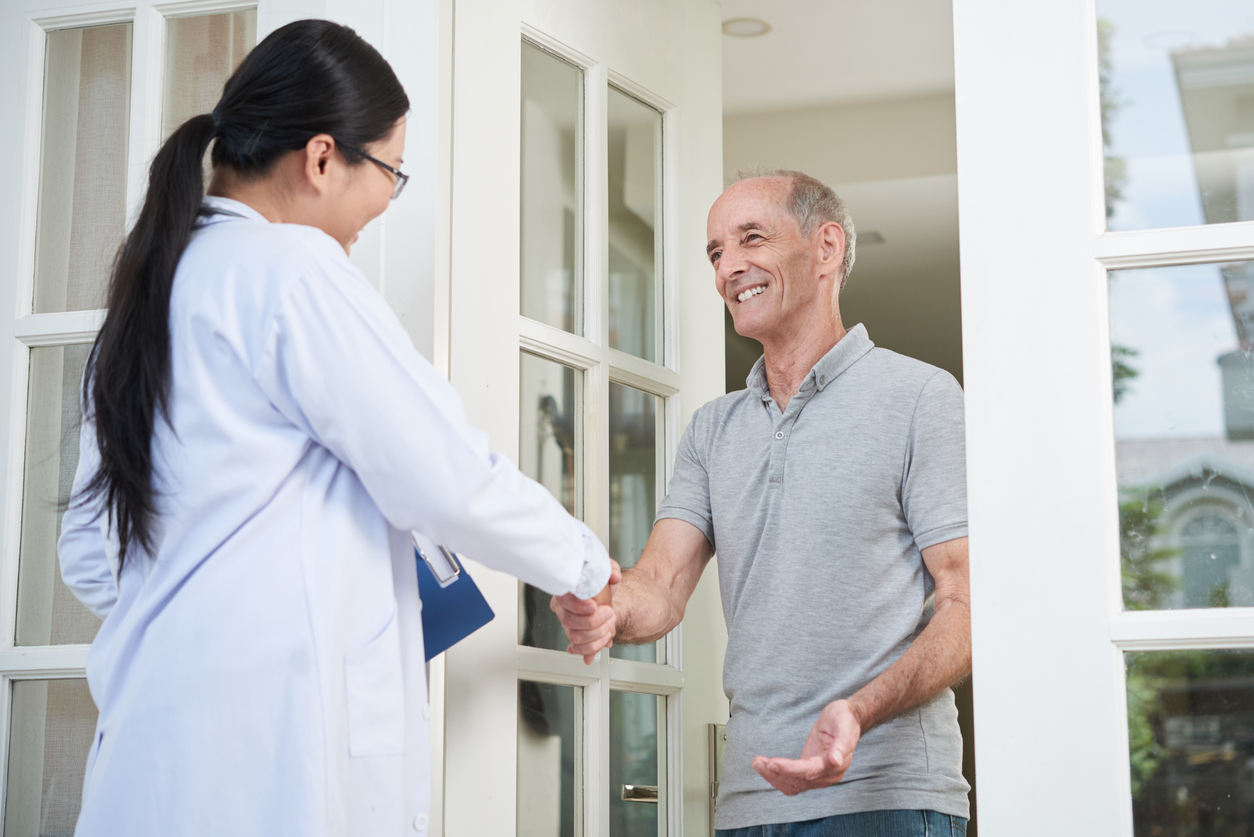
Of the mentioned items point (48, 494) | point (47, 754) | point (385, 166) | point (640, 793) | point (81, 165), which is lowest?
point (640, 793)

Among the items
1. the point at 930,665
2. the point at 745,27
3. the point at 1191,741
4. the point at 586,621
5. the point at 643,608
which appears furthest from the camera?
the point at 745,27

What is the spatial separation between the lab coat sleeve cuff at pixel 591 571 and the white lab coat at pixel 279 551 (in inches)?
4.8

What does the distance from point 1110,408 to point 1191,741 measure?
339 mm

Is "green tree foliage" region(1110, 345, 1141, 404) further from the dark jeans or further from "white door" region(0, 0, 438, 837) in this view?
"white door" region(0, 0, 438, 837)

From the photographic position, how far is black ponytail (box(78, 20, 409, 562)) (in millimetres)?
1036

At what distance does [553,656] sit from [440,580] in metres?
0.58

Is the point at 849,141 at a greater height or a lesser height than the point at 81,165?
greater

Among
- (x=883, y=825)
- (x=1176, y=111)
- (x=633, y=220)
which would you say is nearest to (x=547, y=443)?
(x=633, y=220)

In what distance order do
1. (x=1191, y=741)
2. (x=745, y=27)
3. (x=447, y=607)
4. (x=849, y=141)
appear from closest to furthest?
(x=1191, y=741)
(x=447, y=607)
(x=745, y=27)
(x=849, y=141)

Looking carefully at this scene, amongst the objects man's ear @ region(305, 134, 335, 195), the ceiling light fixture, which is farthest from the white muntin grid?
the ceiling light fixture

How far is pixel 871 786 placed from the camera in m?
1.62

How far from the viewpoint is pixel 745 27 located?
3186 millimetres

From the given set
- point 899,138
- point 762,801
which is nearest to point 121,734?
point 762,801

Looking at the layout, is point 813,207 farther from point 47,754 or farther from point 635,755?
point 47,754
